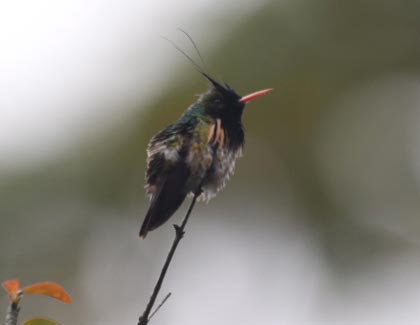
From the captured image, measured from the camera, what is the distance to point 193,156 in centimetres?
354

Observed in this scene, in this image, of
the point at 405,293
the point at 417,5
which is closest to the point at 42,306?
the point at 405,293

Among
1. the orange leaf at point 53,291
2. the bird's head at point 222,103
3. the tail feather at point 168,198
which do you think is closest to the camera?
the orange leaf at point 53,291

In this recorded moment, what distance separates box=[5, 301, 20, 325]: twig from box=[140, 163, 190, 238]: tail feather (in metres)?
1.05

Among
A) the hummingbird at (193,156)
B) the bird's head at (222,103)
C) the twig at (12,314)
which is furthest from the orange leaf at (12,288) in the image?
the bird's head at (222,103)

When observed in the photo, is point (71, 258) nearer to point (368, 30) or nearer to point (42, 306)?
point (42, 306)

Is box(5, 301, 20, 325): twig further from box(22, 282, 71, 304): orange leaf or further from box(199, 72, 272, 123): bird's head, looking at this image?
box(199, 72, 272, 123): bird's head

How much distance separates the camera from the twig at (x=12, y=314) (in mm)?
2217

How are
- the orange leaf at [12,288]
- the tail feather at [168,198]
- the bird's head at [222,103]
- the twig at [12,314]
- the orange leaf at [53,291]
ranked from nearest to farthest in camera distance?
the twig at [12,314] → the orange leaf at [12,288] → the orange leaf at [53,291] → the tail feather at [168,198] → the bird's head at [222,103]

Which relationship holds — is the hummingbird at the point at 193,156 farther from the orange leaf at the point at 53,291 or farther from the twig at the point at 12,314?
the twig at the point at 12,314

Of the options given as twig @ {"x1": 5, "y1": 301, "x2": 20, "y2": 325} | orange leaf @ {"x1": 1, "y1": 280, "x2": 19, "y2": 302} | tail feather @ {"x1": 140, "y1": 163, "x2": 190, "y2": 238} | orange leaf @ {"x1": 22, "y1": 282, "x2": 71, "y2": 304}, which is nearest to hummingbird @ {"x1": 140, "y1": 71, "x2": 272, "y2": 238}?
tail feather @ {"x1": 140, "y1": 163, "x2": 190, "y2": 238}

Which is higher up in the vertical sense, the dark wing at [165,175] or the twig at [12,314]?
the twig at [12,314]

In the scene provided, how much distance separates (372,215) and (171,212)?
40.4 feet

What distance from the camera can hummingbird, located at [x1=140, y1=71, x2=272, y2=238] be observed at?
3.45 meters

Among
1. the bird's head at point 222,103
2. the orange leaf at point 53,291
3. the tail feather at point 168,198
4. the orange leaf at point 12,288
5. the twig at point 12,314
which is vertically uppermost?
the twig at point 12,314
